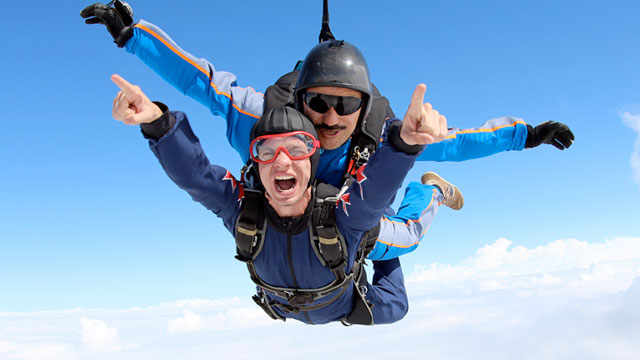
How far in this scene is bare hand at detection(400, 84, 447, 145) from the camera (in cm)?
188

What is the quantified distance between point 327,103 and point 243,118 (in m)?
0.87

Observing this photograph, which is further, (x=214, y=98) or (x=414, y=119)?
(x=214, y=98)

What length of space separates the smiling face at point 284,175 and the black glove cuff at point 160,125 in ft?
1.74

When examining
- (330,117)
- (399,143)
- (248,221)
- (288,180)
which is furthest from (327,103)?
(399,143)

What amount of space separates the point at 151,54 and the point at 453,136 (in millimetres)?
2529

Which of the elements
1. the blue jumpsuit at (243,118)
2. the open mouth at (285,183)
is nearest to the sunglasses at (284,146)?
the open mouth at (285,183)

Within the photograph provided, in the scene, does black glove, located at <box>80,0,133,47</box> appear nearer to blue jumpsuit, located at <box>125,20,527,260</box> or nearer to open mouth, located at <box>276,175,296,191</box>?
blue jumpsuit, located at <box>125,20,527,260</box>

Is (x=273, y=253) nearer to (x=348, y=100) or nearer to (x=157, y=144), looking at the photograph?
(x=157, y=144)

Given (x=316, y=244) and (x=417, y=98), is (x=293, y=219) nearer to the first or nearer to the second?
(x=316, y=244)

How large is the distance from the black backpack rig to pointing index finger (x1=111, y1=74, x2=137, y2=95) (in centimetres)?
A: 82

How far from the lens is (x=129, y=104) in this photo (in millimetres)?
1979

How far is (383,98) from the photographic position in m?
3.56

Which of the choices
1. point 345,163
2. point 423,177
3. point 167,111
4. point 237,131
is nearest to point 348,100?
point 345,163

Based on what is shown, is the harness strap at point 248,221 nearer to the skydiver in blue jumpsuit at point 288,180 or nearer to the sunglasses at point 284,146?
the skydiver in blue jumpsuit at point 288,180
